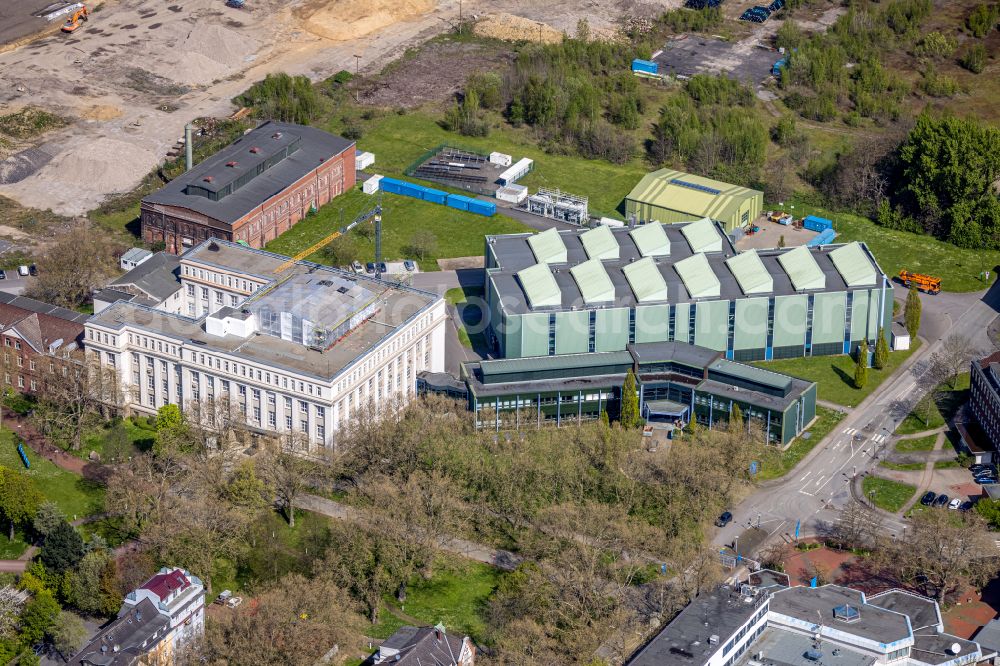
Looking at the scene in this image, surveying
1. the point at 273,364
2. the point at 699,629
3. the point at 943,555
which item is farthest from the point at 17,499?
the point at 943,555

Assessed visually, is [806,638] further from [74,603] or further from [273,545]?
[74,603]

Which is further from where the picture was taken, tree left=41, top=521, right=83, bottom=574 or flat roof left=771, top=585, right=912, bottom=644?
tree left=41, top=521, right=83, bottom=574

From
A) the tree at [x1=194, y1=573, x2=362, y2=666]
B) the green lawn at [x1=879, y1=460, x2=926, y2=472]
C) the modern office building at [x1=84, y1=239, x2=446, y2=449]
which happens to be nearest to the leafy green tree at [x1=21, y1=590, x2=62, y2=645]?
the tree at [x1=194, y1=573, x2=362, y2=666]

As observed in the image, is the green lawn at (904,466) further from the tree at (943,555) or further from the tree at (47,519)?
the tree at (47,519)

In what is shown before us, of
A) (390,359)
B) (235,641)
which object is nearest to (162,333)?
(390,359)

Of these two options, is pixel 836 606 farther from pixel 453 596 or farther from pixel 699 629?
pixel 453 596

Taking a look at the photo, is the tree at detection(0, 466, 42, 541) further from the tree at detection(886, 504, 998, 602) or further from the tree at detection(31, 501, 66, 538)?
the tree at detection(886, 504, 998, 602)

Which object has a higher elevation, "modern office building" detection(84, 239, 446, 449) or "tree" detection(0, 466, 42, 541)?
"modern office building" detection(84, 239, 446, 449)
